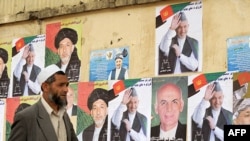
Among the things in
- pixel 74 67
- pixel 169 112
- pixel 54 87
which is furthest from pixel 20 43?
pixel 54 87

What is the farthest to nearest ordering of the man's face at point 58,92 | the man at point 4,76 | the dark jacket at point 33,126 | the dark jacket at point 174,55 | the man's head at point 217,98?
1. the man at point 4,76
2. the dark jacket at point 174,55
3. the man's head at point 217,98
4. the man's face at point 58,92
5. the dark jacket at point 33,126

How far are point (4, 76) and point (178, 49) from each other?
2908mm

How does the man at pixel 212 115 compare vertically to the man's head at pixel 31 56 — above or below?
below

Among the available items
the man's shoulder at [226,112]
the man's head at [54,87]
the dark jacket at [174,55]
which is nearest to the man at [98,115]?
the dark jacket at [174,55]

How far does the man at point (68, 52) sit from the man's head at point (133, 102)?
34.3 inches

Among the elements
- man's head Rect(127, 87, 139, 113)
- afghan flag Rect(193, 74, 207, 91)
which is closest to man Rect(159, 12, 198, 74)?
afghan flag Rect(193, 74, 207, 91)

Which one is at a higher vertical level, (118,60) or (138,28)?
(138,28)

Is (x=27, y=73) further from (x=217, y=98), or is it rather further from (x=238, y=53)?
(x=238, y=53)

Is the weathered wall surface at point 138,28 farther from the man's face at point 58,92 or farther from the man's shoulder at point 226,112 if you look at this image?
the man's face at point 58,92

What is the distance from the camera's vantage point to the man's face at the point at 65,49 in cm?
755

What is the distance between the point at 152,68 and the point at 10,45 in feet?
8.16

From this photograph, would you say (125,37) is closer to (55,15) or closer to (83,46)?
(83,46)

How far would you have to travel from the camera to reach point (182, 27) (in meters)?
6.51

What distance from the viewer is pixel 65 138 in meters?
4.30
